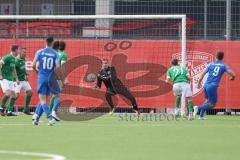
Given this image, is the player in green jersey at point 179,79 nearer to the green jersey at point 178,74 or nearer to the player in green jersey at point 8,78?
the green jersey at point 178,74

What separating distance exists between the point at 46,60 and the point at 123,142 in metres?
5.10

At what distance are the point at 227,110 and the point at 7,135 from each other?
511 inches

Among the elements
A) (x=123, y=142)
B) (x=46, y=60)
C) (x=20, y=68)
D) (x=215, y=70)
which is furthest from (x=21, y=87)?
(x=123, y=142)

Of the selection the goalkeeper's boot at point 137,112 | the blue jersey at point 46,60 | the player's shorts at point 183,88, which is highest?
the blue jersey at point 46,60

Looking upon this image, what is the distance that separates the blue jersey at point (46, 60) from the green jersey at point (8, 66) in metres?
5.41

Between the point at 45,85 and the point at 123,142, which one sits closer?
the point at 123,142

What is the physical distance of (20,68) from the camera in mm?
23938

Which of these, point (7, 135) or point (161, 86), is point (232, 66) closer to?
point (161, 86)

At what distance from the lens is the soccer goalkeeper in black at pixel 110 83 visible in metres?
25.4

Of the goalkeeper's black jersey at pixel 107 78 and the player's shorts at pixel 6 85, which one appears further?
the goalkeeper's black jersey at pixel 107 78

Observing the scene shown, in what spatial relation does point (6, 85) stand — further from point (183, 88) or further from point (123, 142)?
point (123, 142)

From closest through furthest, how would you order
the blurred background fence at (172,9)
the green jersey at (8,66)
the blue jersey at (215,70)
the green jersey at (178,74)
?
the blue jersey at (215,70) → the green jersey at (178,74) → the green jersey at (8,66) → the blurred background fence at (172,9)

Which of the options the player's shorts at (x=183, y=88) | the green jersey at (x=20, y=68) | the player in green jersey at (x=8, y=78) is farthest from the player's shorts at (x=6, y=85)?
the player's shorts at (x=183, y=88)

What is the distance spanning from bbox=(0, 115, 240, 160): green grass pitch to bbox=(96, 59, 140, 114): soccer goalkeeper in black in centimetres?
665
